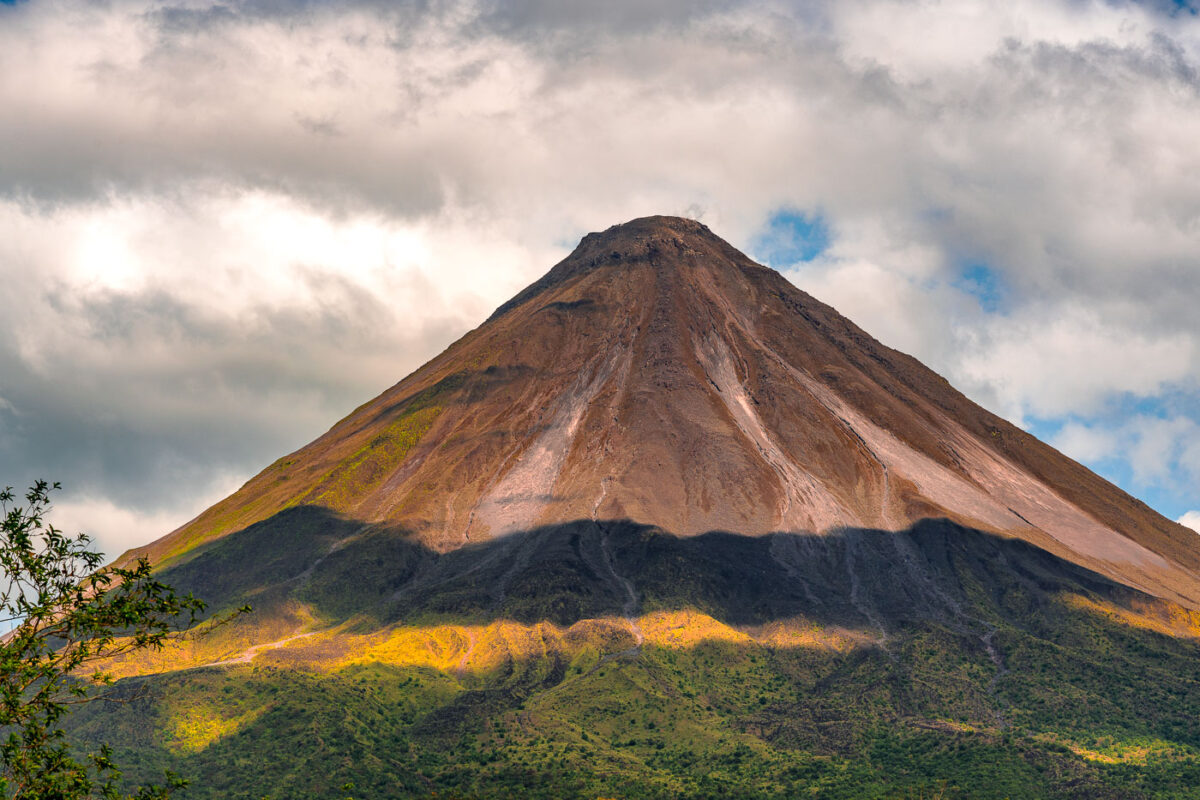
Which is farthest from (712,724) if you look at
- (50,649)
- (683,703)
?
(50,649)

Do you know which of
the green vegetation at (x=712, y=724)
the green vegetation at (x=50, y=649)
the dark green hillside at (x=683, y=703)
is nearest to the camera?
the green vegetation at (x=50, y=649)

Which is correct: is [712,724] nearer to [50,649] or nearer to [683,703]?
[683,703]

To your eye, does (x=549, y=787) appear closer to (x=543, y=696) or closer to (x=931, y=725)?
(x=543, y=696)

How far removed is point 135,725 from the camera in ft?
531

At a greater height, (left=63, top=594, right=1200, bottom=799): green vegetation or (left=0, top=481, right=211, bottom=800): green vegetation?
(left=0, top=481, right=211, bottom=800): green vegetation

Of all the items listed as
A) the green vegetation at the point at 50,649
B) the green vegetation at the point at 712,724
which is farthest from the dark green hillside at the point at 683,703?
the green vegetation at the point at 50,649

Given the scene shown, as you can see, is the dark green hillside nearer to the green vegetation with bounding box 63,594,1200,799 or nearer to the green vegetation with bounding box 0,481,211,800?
the green vegetation with bounding box 63,594,1200,799

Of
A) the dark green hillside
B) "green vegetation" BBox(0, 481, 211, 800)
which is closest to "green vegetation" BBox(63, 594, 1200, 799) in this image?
the dark green hillside

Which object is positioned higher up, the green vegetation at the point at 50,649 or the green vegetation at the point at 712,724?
the green vegetation at the point at 50,649

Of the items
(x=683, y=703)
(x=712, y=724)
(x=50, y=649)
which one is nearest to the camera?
(x=50, y=649)

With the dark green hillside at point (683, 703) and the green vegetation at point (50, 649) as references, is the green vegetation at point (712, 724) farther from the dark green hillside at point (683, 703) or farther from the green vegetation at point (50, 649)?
the green vegetation at point (50, 649)

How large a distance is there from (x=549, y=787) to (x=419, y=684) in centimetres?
3925

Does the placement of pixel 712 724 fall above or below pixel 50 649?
below

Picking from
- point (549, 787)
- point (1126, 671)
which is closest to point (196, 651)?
point (549, 787)
